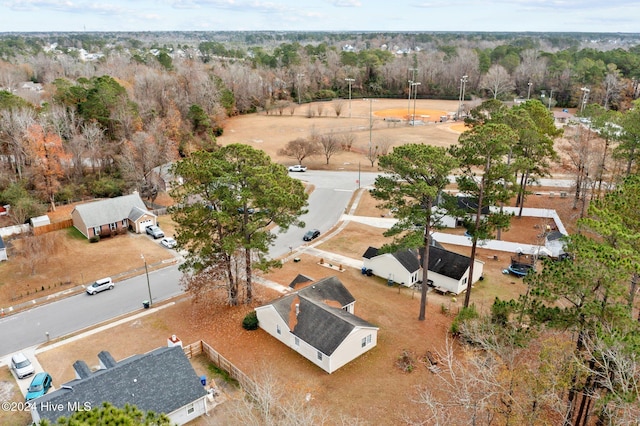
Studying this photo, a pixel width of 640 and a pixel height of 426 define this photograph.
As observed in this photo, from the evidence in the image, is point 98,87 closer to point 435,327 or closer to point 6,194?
point 6,194

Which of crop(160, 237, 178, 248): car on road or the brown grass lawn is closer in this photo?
the brown grass lawn

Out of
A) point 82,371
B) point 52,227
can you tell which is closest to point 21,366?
point 82,371

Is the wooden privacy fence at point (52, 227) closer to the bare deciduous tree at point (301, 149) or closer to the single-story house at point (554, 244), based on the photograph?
the bare deciduous tree at point (301, 149)

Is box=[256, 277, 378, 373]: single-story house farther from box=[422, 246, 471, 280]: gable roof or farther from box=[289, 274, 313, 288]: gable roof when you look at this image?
box=[422, 246, 471, 280]: gable roof

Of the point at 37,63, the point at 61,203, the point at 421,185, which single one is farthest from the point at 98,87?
the point at 37,63

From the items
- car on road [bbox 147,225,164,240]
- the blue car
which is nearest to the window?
the blue car
